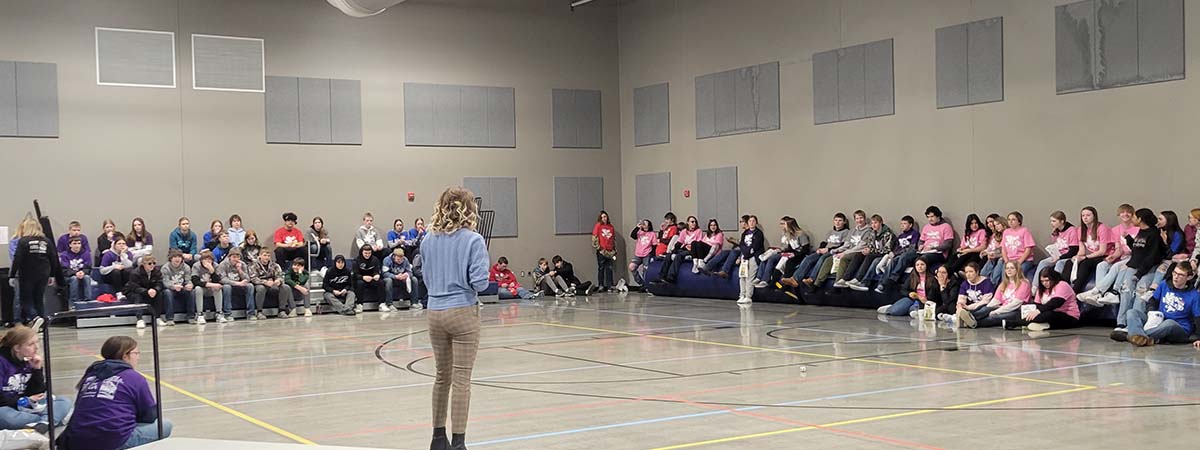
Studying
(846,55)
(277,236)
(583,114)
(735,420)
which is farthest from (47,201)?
(735,420)

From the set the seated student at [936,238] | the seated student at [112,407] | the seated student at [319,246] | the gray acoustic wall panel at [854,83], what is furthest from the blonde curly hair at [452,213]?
the seated student at [319,246]

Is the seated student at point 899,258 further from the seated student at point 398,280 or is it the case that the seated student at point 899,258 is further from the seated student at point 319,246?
the seated student at point 319,246

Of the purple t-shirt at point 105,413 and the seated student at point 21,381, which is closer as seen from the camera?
the purple t-shirt at point 105,413

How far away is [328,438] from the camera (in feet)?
24.3

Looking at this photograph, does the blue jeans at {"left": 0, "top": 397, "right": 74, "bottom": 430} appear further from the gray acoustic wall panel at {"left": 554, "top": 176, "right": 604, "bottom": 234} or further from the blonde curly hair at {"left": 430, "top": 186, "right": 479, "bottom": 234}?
the gray acoustic wall panel at {"left": 554, "top": 176, "right": 604, "bottom": 234}

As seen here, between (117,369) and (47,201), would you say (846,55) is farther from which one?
(117,369)

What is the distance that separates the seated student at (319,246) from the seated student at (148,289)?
354 centimetres

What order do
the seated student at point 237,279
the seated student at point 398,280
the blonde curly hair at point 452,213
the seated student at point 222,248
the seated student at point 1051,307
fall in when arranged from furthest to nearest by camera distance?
the seated student at point 398,280, the seated student at point 222,248, the seated student at point 237,279, the seated student at point 1051,307, the blonde curly hair at point 452,213

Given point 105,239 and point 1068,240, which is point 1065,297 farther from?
point 105,239

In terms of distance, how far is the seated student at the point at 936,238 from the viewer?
1720 cm

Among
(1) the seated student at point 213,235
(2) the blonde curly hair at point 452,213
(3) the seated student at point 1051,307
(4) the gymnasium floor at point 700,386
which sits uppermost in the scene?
(2) the blonde curly hair at point 452,213

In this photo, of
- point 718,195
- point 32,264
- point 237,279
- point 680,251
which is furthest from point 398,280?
point 32,264

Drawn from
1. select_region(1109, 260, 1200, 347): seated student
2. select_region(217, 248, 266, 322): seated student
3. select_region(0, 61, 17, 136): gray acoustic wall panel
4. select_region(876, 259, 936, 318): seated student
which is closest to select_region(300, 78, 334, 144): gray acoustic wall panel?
select_region(217, 248, 266, 322): seated student

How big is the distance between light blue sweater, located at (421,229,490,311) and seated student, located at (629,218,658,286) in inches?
660
